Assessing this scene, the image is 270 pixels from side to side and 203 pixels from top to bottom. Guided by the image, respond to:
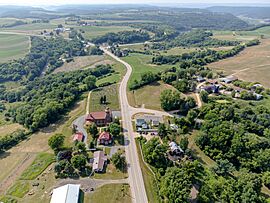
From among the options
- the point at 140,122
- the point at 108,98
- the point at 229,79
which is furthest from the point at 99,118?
the point at 229,79

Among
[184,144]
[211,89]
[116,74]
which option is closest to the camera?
[184,144]

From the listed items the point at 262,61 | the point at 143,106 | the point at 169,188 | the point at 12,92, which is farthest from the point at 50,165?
the point at 262,61

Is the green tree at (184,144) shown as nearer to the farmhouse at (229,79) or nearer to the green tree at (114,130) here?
the green tree at (114,130)

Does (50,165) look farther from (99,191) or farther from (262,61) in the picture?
(262,61)

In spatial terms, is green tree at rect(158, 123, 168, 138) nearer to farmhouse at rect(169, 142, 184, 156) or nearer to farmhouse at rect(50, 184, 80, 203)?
farmhouse at rect(169, 142, 184, 156)

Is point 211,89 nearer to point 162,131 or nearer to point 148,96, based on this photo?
point 148,96

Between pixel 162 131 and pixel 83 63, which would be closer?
pixel 162 131
